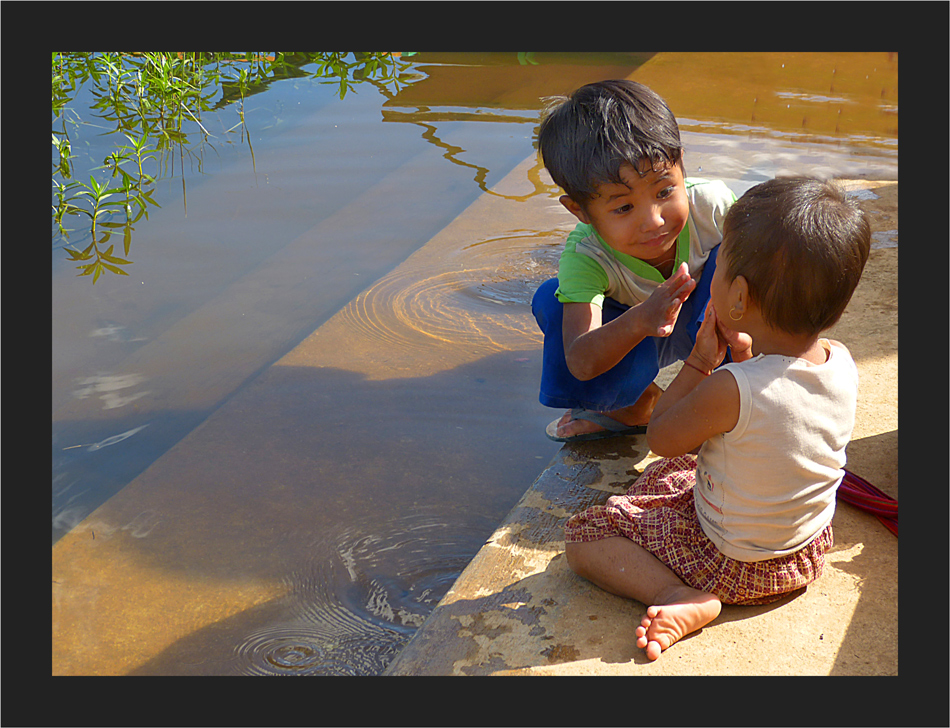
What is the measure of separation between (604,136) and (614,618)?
120 centimetres

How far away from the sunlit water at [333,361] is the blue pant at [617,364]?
483 millimetres

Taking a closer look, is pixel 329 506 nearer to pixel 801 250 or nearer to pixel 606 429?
pixel 606 429

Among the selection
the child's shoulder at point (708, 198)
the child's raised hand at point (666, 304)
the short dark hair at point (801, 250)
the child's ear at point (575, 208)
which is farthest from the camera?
the child's shoulder at point (708, 198)

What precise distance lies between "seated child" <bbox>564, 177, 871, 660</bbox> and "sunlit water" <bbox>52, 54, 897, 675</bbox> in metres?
0.85

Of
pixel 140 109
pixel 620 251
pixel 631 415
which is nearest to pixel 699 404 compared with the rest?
pixel 620 251

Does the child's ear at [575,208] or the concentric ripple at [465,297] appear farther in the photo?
the concentric ripple at [465,297]

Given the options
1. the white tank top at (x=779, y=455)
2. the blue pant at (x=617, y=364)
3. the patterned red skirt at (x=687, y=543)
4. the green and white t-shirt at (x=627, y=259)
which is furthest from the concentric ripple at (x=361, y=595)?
the white tank top at (x=779, y=455)

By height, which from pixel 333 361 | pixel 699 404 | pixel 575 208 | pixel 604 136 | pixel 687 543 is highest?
pixel 604 136

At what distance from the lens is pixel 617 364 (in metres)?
2.55

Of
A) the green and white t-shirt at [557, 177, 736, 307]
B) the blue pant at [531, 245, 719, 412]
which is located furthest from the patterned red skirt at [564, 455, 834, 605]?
the green and white t-shirt at [557, 177, 736, 307]

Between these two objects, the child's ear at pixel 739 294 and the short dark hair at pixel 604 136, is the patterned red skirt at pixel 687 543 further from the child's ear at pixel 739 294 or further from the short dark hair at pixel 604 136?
the short dark hair at pixel 604 136

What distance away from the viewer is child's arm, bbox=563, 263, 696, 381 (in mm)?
2025

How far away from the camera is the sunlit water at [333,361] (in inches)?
105

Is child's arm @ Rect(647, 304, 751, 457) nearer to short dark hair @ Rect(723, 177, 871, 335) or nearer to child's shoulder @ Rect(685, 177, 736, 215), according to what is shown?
short dark hair @ Rect(723, 177, 871, 335)
